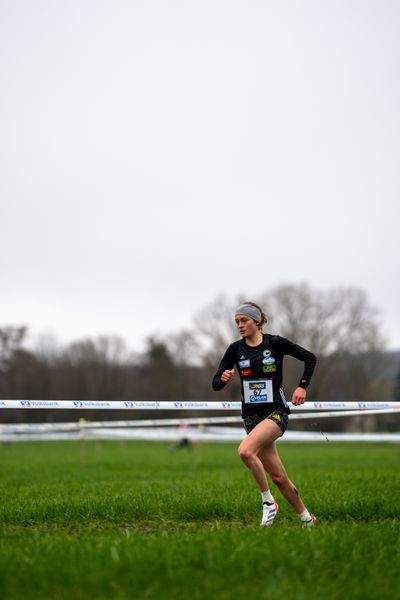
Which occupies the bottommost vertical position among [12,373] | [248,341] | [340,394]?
[340,394]

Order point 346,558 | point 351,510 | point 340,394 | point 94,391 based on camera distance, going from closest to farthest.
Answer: point 346,558
point 351,510
point 340,394
point 94,391

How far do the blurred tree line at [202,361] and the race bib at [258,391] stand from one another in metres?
51.6

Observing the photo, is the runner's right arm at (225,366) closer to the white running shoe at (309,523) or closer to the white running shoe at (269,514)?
the white running shoe at (269,514)

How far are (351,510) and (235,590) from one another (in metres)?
4.02

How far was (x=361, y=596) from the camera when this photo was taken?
155 inches

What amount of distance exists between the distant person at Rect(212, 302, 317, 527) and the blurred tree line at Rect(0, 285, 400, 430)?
51.5 m

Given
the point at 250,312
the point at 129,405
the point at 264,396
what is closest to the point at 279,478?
the point at 264,396

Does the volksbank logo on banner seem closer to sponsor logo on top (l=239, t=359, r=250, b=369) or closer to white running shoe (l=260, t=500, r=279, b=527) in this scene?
sponsor logo on top (l=239, t=359, r=250, b=369)

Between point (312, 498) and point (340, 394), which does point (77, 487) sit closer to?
point (312, 498)

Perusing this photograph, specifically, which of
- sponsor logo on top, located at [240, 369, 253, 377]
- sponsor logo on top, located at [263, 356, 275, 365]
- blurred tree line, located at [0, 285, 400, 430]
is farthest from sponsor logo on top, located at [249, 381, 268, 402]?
blurred tree line, located at [0, 285, 400, 430]

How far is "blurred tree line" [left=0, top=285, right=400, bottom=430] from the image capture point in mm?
66188

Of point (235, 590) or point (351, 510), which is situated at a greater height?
point (235, 590)

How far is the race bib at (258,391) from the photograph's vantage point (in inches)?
259

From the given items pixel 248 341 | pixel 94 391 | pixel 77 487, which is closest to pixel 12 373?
pixel 94 391
